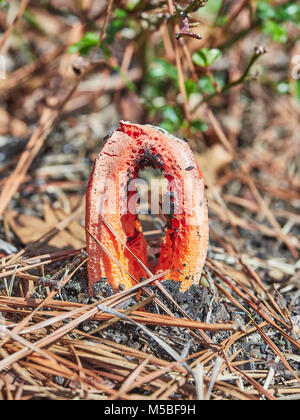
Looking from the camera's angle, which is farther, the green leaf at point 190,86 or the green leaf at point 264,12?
the green leaf at point 264,12

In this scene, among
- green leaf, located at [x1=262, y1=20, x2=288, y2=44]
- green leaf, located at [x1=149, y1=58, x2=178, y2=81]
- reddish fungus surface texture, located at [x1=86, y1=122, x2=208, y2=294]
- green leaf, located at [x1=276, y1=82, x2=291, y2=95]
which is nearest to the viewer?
reddish fungus surface texture, located at [x1=86, y1=122, x2=208, y2=294]

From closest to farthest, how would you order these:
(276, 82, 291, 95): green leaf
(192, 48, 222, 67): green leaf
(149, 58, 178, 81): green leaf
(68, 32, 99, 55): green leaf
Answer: (192, 48, 222, 67): green leaf
(68, 32, 99, 55): green leaf
(149, 58, 178, 81): green leaf
(276, 82, 291, 95): green leaf

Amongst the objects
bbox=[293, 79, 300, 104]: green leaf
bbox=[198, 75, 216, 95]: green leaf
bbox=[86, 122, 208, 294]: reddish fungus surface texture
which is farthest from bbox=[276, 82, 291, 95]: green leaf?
bbox=[86, 122, 208, 294]: reddish fungus surface texture

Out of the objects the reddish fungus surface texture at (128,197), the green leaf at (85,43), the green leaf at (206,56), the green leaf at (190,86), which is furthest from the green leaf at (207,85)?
the reddish fungus surface texture at (128,197)

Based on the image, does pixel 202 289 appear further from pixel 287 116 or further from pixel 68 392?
pixel 287 116

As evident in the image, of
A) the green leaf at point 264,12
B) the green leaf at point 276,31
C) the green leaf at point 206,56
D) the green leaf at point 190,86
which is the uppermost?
the green leaf at point 264,12

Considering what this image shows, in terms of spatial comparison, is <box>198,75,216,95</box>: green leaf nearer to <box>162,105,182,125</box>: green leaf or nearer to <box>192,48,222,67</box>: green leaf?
<box>192,48,222,67</box>: green leaf

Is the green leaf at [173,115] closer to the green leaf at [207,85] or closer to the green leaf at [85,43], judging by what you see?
the green leaf at [207,85]

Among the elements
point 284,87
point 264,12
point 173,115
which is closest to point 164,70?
point 173,115

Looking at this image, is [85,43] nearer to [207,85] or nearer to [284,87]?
[207,85]
